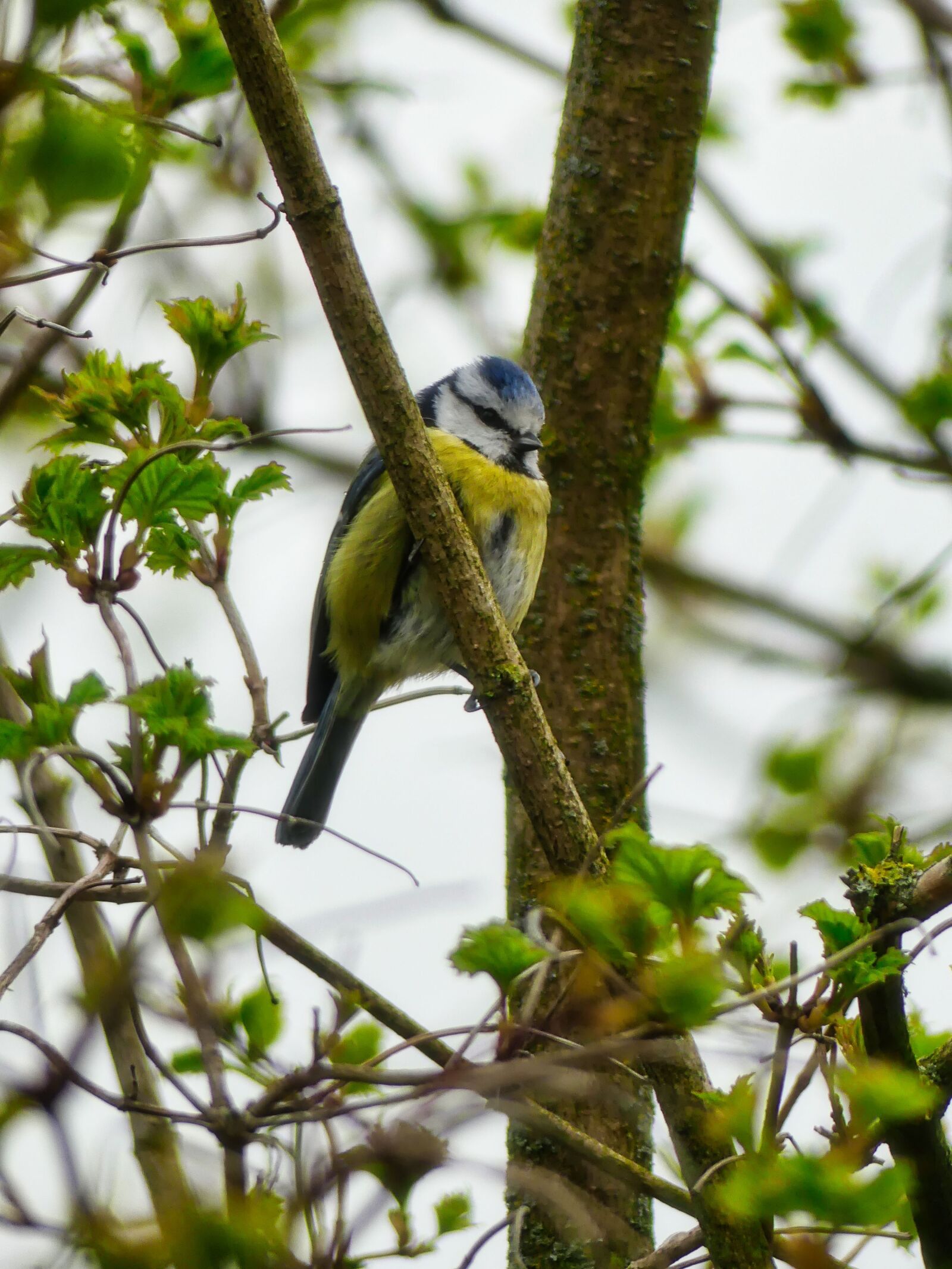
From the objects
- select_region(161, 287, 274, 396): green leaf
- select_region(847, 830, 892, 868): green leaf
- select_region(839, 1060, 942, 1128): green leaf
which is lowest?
select_region(839, 1060, 942, 1128): green leaf

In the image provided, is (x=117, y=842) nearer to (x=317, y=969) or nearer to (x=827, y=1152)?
(x=317, y=969)

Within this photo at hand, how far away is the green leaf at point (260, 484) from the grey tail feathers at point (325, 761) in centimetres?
169

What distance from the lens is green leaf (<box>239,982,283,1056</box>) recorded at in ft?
4.86

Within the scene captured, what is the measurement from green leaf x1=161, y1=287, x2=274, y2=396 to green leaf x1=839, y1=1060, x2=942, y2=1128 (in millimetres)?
1114

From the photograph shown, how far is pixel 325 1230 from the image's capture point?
3.85 feet

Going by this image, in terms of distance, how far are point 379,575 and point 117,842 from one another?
1.72m

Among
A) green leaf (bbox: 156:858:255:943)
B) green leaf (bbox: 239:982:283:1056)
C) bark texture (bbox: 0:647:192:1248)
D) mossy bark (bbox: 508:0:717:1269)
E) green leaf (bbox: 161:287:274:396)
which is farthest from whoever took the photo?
mossy bark (bbox: 508:0:717:1269)

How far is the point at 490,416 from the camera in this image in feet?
11.0

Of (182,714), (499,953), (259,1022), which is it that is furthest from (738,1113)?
(182,714)

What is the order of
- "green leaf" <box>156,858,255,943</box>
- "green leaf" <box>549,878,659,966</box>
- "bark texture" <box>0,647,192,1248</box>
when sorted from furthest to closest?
"green leaf" <box>549,878,659,966</box>, "green leaf" <box>156,858,255,943</box>, "bark texture" <box>0,647,192,1248</box>

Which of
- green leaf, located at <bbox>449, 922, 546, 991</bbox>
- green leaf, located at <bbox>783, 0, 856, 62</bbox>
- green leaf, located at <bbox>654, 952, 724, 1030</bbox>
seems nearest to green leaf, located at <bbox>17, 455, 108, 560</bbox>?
green leaf, located at <bbox>449, 922, 546, 991</bbox>

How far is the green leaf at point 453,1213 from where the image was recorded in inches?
59.7

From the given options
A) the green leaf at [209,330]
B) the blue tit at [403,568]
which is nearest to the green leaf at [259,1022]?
the green leaf at [209,330]

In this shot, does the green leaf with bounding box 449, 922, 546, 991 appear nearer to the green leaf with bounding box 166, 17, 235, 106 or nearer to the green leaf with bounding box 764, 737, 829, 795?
the green leaf with bounding box 166, 17, 235, 106
